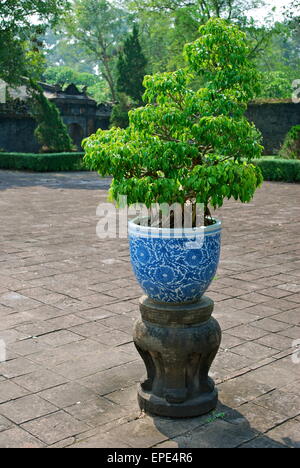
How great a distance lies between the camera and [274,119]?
90.1ft

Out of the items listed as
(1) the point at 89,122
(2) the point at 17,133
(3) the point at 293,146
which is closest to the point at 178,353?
(3) the point at 293,146

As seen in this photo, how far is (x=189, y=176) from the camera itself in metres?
3.78

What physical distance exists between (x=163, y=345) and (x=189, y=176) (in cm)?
110

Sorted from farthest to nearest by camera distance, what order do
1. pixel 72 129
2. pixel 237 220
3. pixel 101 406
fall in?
1. pixel 72 129
2. pixel 237 220
3. pixel 101 406

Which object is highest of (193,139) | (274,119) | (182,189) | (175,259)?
(274,119)

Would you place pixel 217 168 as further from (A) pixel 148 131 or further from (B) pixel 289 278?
(B) pixel 289 278

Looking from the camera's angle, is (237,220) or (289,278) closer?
(289,278)

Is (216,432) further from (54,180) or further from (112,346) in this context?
(54,180)

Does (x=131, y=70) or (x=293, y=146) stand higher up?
(x=131, y=70)

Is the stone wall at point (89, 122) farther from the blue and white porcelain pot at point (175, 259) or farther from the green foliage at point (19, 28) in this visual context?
the blue and white porcelain pot at point (175, 259)

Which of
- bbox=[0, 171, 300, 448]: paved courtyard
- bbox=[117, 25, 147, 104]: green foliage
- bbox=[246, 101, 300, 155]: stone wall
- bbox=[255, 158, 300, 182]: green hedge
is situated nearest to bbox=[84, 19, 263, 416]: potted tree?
bbox=[0, 171, 300, 448]: paved courtyard

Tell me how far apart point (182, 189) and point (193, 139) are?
0.36 metres
